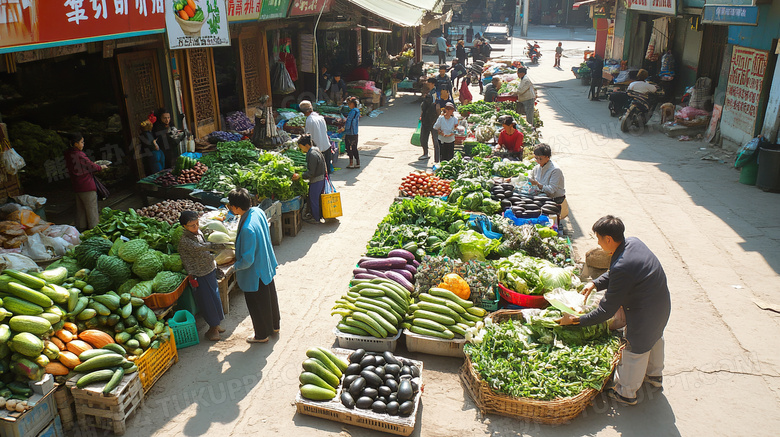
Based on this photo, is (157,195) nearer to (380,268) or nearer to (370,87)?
(380,268)

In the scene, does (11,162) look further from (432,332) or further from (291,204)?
(432,332)

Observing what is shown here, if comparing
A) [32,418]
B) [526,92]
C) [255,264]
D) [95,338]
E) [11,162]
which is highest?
[526,92]

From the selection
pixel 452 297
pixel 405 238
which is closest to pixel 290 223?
pixel 405 238

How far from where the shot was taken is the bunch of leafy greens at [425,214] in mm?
7246

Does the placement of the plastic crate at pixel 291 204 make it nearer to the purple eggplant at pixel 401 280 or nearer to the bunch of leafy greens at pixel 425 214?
the bunch of leafy greens at pixel 425 214

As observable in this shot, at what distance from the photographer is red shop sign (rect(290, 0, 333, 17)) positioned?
13.4 meters

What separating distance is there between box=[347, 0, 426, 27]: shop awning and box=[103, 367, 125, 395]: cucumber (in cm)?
1247

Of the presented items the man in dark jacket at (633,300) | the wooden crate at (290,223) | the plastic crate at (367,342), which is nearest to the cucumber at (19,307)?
the plastic crate at (367,342)

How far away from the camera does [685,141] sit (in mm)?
14391

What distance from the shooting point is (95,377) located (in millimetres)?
4391

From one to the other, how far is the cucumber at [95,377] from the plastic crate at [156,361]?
0.94 feet

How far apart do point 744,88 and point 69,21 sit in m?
13.4

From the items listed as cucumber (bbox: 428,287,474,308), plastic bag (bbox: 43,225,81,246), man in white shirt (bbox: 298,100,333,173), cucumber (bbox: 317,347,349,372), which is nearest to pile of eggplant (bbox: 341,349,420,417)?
cucumber (bbox: 317,347,349,372)

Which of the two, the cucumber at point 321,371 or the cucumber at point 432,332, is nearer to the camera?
the cucumber at point 321,371
